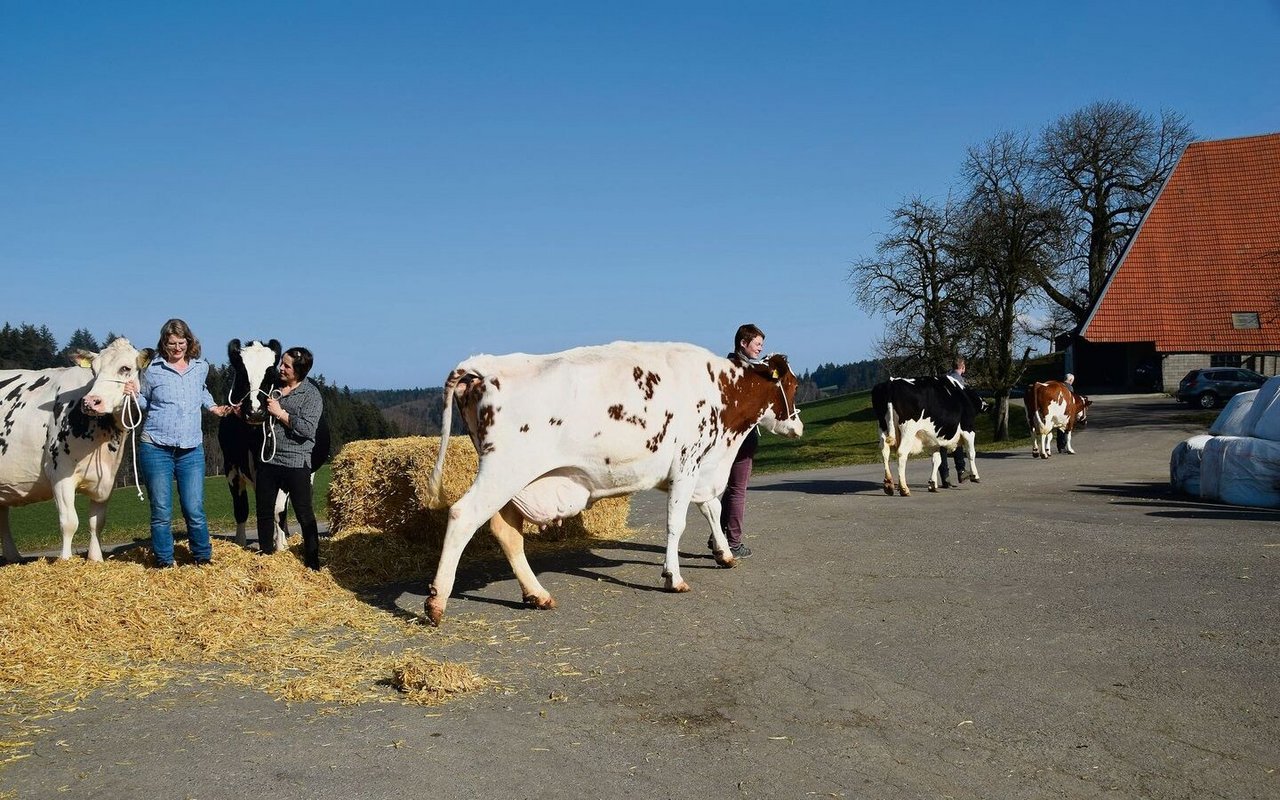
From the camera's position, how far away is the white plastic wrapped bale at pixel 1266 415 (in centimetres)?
1286

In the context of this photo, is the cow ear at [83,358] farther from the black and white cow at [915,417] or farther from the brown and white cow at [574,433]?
the black and white cow at [915,417]

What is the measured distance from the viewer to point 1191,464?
13625 millimetres

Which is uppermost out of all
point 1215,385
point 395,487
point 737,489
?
point 1215,385

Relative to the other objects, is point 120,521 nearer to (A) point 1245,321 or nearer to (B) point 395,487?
(B) point 395,487

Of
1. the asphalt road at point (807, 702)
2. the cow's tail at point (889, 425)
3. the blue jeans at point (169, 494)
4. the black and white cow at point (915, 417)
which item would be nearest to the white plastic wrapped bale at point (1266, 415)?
the black and white cow at point (915, 417)

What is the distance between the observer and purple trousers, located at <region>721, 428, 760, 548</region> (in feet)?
30.8

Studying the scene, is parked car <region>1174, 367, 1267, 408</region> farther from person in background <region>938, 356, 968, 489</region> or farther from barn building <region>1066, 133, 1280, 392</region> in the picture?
person in background <region>938, 356, 968, 489</region>

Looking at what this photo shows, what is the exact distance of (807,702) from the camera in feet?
17.0

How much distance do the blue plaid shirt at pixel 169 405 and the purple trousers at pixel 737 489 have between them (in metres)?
4.96

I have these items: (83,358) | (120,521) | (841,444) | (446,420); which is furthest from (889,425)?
(841,444)

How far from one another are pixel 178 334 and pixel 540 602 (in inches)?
163

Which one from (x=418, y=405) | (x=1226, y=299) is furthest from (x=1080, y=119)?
(x=418, y=405)

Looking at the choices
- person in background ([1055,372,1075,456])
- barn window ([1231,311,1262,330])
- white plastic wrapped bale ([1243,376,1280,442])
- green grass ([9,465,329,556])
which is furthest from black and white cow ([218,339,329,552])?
barn window ([1231,311,1262,330])

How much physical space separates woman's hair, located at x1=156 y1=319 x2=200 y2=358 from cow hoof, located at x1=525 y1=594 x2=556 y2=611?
4.00 m
